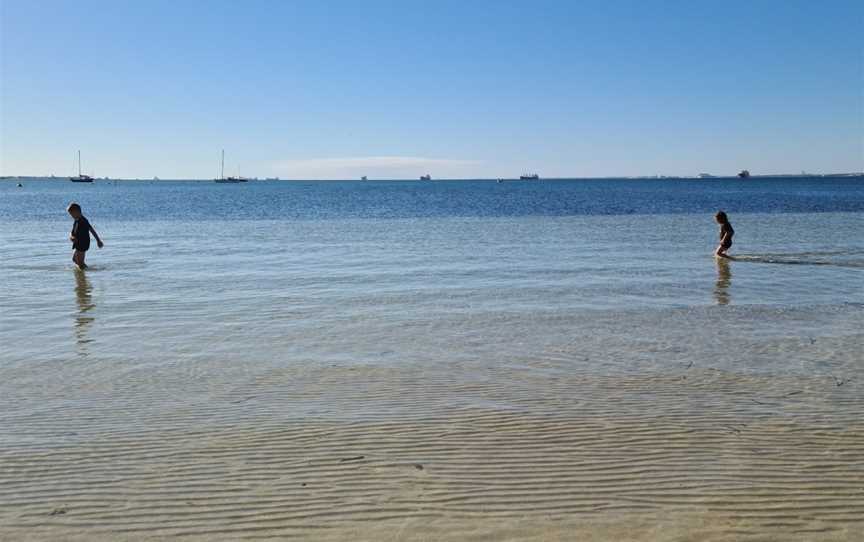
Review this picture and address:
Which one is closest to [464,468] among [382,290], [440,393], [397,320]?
[440,393]

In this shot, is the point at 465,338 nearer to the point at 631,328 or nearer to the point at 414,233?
the point at 631,328

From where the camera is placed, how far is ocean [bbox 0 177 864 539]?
513 cm

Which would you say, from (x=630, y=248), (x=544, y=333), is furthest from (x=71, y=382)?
(x=630, y=248)

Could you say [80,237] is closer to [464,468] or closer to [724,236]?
[464,468]

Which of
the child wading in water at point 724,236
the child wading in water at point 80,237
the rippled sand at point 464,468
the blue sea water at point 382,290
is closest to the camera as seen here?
the rippled sand at point 464,468

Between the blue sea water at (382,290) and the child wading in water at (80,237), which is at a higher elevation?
the child wading in water at (80,237)

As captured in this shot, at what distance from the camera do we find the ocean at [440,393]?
16.8 feet

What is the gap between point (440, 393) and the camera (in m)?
7.70

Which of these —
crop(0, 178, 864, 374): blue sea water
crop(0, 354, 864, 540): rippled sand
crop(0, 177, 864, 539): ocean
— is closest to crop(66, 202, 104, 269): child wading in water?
crop(0, 178, 864, 374): blue sea water

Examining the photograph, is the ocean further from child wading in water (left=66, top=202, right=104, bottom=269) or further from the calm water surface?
child wading in water (left=66, top=202, right=104, bottom=269)

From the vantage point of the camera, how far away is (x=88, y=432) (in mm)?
6477

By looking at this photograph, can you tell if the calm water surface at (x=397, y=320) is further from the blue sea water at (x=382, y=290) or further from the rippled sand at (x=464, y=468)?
the rippled sand at (x=464, y=468)

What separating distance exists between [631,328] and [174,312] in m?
8.04

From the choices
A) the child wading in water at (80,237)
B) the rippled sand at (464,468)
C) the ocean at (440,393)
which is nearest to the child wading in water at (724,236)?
the ocean at (440,393)
